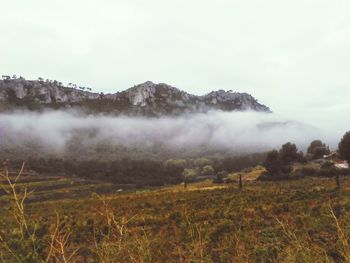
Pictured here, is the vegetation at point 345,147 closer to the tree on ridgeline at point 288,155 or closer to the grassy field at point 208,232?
the tree on ridgeline at point 288,155

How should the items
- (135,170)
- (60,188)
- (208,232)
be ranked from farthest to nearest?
(135,170) → (60,188) → (208,232)

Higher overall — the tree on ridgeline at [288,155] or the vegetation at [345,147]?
the vegetation at [345,147]

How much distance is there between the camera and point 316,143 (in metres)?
85.2

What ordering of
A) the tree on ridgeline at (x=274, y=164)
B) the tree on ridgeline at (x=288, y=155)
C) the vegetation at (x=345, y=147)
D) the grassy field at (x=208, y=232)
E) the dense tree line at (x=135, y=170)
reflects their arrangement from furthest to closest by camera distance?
the dense tree line at (x=135, y=170) < the tree on ridgeline at (x=288, y=155) < the tree on ridgeline at (x=274, y=164) < the vegetation at (x=345, y=147) < the grassy field at (x=208, y=232)

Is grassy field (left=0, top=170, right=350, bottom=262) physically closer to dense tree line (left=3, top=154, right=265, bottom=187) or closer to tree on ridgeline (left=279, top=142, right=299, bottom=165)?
tree on ridgeline (left=279, top=142, right=299, bottom=165)

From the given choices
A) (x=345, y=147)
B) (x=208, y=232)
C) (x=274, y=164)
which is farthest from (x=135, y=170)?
(x=208, y=232)

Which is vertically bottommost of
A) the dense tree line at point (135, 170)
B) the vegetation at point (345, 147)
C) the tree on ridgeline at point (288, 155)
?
the dense tree line at point (135, 170)

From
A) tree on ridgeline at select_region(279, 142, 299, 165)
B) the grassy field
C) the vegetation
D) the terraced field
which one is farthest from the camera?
the terraced field

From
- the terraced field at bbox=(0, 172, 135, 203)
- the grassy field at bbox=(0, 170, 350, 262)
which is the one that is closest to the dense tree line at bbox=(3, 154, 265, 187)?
the terraced field at bbox=(0, 172, 135, 203)

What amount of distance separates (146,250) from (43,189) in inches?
3418

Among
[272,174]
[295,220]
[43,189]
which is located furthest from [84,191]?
[295,220]

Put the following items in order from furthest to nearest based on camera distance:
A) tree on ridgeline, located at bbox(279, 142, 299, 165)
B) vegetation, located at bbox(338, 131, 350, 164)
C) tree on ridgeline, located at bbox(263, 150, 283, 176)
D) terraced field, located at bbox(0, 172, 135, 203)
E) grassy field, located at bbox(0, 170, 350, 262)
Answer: terraced field, located at bbox(0, 172, 135, 203) → tree on ridgeline, located at bbox(279, 142, 299, 165) → tree on ridgeline, located at bbox(263, 150, 283, 176) → vegetation, located at bbox(338, 131, 350, 164) → grassy field, located at bbox(0, 170, 350, 262)

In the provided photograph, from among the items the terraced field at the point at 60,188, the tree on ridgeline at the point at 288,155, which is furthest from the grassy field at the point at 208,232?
the terraced field at the point at 60,188

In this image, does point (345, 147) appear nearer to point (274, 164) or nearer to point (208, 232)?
point (274, 164)
